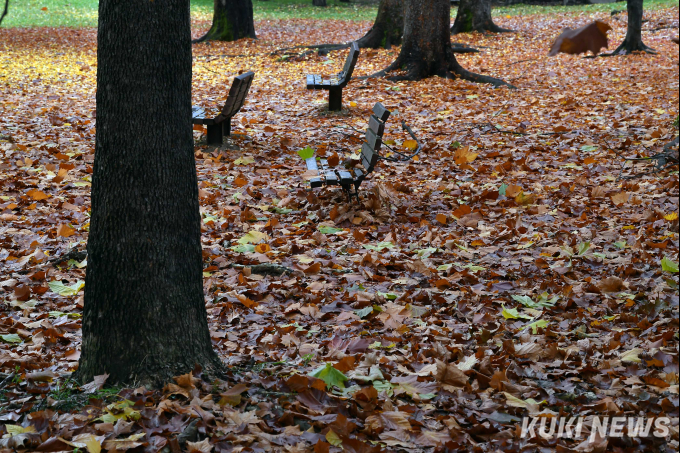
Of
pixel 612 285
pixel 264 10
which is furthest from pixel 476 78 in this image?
pixel 264 10

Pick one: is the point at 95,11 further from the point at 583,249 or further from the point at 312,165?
the point at 583,249

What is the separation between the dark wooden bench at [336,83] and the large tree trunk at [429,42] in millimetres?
2615

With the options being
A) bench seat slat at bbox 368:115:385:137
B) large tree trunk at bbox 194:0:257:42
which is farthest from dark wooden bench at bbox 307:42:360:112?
large tree trunk at bbox 194:0:257:42

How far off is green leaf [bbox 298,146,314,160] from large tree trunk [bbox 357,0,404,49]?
375 inches

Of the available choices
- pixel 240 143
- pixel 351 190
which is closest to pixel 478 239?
pixel 351 190

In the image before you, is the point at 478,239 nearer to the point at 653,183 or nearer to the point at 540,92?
the point at 653,183

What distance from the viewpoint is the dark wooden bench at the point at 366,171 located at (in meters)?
5.64

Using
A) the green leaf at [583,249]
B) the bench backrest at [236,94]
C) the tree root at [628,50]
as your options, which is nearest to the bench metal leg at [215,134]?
the bench backrest at [236,94]

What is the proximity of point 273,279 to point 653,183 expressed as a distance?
12.1 ft

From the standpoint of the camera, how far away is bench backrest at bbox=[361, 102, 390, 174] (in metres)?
5.62

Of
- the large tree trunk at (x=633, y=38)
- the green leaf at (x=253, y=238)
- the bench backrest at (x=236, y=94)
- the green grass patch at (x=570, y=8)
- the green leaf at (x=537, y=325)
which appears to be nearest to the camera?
the green leaf at (x=537, y=325)

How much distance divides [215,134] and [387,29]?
951 centimetres

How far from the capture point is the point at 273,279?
4578 millimetres

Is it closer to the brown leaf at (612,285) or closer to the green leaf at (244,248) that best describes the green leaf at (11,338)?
the green leaf at (244,248)
